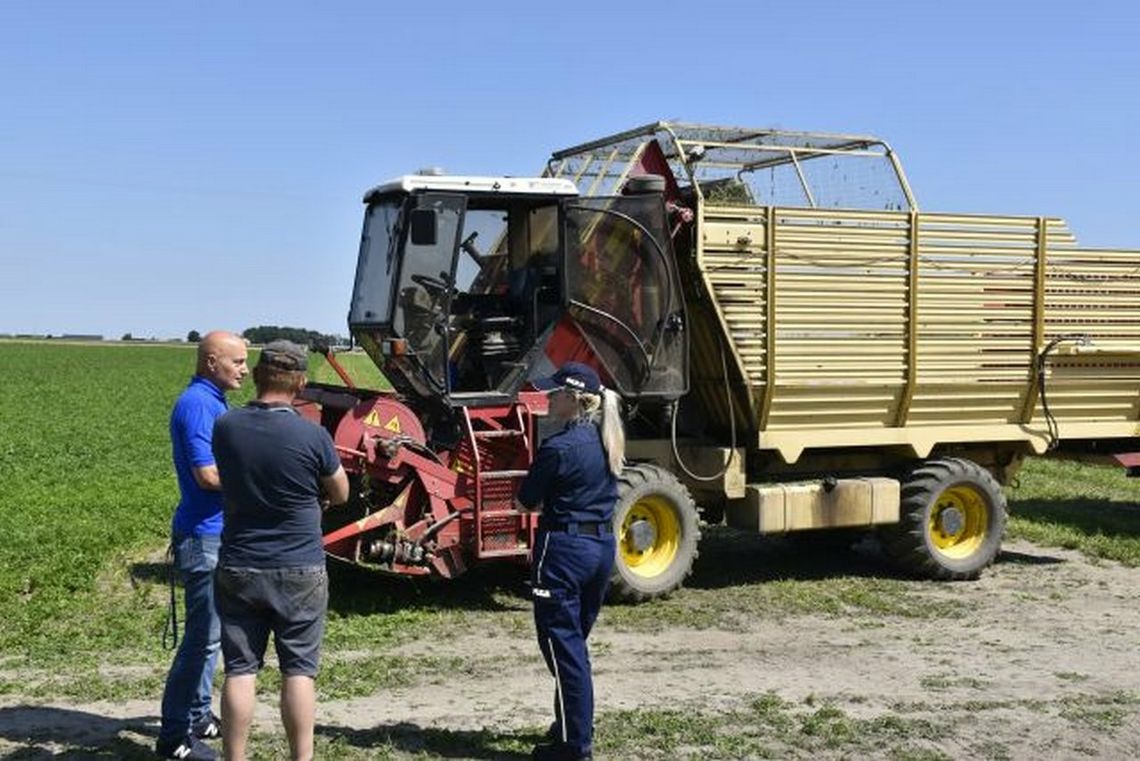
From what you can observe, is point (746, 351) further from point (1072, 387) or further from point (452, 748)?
point (452, 748)

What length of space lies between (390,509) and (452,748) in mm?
2922

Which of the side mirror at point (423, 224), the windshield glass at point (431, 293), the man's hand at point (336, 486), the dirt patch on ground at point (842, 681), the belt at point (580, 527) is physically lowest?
the dirt patch on ground at point (842, 681)

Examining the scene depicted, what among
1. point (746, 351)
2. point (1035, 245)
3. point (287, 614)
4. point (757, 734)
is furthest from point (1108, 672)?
point (287, 614)

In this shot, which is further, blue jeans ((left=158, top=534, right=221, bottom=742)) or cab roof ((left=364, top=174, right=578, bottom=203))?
cab roof ((left=364, top=174, right=578, bottom=203))

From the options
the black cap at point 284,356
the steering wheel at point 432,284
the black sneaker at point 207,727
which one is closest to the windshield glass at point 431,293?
the steering wheel at point 432,284

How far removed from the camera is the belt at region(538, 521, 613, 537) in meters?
5.68

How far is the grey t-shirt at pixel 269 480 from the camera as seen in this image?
4.91m

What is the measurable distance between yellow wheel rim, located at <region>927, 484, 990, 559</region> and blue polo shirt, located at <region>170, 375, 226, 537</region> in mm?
6944

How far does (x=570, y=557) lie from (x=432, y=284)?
381 centimetres

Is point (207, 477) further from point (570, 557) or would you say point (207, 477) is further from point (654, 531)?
point (654, 531)

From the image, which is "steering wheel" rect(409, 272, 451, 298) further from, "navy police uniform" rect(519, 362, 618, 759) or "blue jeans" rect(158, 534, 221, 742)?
"blue jeans" rect(158, 534, 221, 742)

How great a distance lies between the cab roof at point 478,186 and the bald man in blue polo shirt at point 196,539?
345 cm

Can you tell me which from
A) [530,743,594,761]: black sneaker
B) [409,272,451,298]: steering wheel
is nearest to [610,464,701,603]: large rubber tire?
[409,272,451,298]: steering wheel

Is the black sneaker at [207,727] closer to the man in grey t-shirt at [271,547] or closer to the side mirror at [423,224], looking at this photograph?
the man in grey t-shirt at [271,547]
